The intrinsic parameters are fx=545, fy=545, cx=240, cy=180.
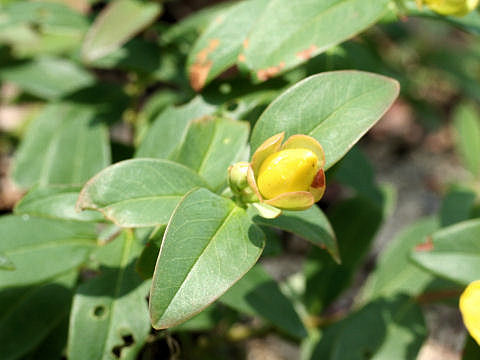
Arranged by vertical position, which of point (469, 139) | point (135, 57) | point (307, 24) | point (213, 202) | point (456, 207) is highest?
point (307, 24)

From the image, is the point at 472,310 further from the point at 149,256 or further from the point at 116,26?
the point at 116,26

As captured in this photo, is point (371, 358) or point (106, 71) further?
point (106, 71)

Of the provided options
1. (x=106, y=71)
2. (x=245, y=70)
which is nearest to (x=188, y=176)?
(x=245, y=70)

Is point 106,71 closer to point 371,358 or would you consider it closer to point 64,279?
point 64,279

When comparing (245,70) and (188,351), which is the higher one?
(245,70)

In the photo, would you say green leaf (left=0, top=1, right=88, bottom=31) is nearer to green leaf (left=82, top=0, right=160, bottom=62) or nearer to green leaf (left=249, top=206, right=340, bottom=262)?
green leaf (left=82, top=0, right=160, bottom=62)

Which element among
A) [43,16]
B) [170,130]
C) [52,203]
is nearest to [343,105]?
[170,130]

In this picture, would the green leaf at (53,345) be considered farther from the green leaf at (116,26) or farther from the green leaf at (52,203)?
the green leaf at (116,26)

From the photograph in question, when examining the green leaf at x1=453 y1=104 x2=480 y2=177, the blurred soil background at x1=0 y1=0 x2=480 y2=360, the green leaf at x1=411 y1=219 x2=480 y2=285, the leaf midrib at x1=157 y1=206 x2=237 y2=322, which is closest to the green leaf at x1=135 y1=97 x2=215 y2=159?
the leaf midrib at x1=157 y1=206 x2=237 y2=322
